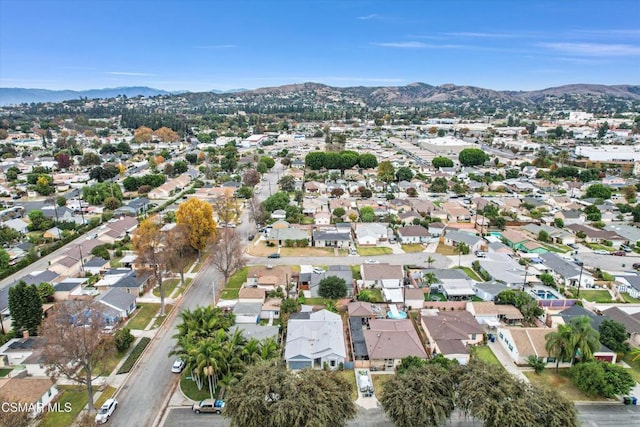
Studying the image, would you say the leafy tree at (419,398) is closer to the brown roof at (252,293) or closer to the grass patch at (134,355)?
the brown roof at (252,293)

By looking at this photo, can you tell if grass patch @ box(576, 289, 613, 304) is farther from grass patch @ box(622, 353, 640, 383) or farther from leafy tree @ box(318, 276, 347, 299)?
leafy tree @ box(318, 276, 347, 299)

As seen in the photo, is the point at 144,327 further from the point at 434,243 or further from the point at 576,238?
the point at 576,238

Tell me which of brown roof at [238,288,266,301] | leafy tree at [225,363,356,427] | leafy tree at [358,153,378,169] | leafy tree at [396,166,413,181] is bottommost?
brown roof at [238,288,266,301]

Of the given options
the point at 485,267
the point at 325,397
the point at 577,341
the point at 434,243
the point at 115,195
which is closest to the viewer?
the point at 325,397

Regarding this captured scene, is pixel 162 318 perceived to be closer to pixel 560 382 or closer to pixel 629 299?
pixel 560 382

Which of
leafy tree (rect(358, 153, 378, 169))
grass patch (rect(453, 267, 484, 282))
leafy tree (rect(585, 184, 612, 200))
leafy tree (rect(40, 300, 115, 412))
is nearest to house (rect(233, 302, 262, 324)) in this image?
leafy tree (rect(40, 300, 115, 412))

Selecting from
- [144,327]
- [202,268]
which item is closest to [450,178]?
[202,268]

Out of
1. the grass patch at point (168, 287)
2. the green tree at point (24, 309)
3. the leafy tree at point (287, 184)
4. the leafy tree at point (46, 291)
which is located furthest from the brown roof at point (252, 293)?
the leafy tree at point (287, 184)
